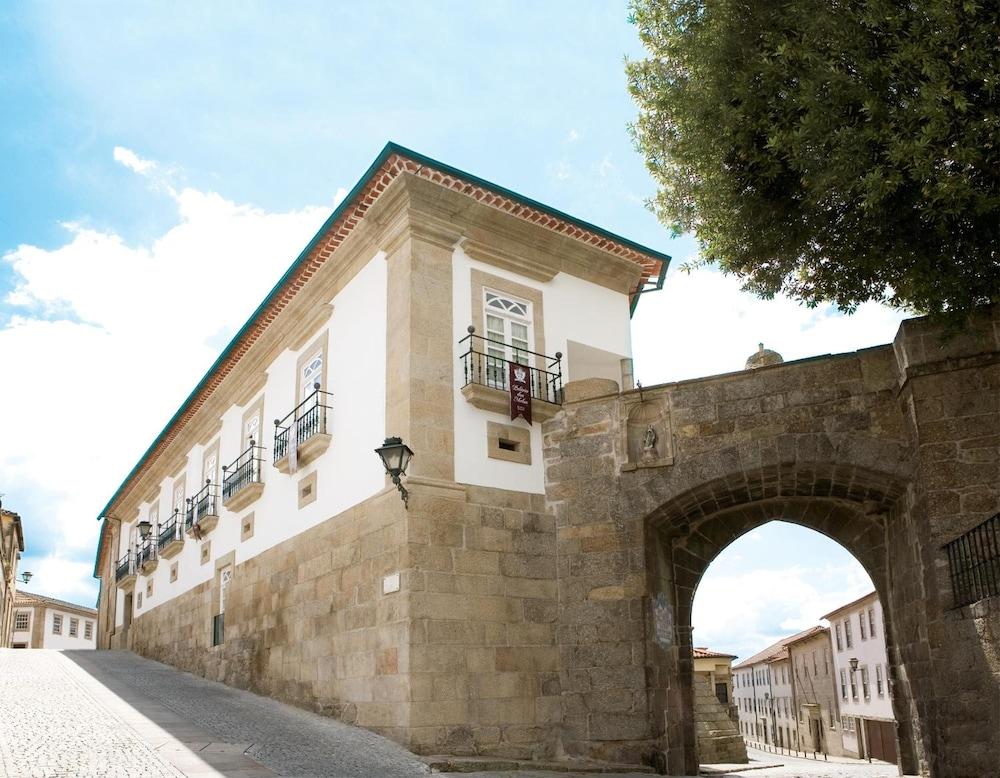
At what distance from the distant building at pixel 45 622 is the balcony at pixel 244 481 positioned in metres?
40.0

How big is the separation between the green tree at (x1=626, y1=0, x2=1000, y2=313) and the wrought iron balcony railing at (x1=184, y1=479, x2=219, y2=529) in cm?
1138

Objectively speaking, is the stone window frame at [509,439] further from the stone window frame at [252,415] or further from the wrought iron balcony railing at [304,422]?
the stone window frame at [252,415]

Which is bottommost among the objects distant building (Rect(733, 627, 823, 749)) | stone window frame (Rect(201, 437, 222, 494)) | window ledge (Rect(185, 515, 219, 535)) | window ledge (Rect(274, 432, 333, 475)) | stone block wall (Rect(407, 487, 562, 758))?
distant building (Rect(733, 627, 823, 749))

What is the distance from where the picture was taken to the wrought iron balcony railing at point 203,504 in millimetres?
17500

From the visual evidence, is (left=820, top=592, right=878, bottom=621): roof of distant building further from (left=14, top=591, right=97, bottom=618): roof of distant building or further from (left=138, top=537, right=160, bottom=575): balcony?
(left=14, top=591, right=97, bottom=618): roof of distant building

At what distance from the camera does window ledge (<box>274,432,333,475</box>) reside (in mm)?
12391

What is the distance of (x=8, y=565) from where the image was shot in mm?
45281

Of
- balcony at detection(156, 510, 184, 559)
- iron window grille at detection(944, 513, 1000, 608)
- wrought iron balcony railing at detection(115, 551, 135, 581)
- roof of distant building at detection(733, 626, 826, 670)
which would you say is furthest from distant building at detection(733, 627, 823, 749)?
iron window grille at detection(944, 513, 1000, 608)

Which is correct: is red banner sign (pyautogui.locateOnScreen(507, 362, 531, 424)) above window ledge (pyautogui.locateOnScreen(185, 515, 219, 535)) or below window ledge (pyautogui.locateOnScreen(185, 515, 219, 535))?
above

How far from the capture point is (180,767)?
7.19m

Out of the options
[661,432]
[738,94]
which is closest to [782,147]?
[738,94]

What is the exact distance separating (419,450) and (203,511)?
9065 millimetres

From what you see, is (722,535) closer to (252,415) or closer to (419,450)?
(419,450)

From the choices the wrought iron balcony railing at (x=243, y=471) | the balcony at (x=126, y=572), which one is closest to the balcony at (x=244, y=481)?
the wrought iron balcony railing at (x=243, y=471)
